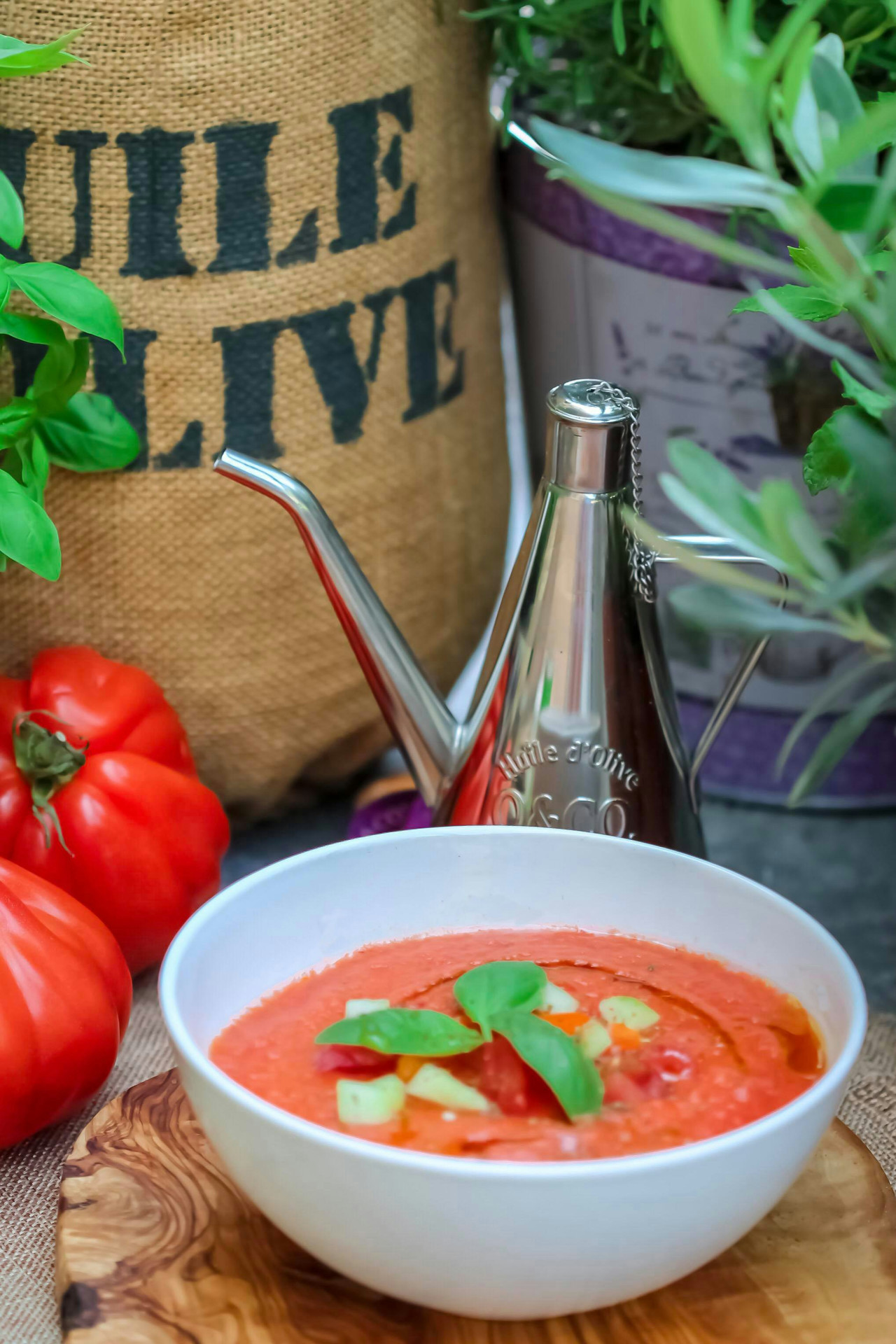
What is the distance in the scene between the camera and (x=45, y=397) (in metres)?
0.88

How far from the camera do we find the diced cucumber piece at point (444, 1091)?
60cm

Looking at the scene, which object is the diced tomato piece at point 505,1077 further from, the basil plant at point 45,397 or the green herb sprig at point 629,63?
the green herb sprig at point 629,63

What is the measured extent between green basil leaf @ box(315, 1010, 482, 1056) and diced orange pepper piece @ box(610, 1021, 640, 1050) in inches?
2.7

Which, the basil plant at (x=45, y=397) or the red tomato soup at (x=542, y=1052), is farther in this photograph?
the basil plant at (x=45, y=397)

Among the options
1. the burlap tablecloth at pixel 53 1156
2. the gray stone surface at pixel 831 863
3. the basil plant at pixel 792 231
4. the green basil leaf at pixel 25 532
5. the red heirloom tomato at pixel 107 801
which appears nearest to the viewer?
the basil plant at pixel 792 231

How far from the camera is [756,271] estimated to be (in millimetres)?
985

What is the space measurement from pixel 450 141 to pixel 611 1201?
0.77 meters

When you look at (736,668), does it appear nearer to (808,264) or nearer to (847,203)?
(808,264)

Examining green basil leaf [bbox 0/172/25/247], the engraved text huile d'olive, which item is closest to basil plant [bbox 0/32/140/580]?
green basil leaf [bbox 0/172/25/247]

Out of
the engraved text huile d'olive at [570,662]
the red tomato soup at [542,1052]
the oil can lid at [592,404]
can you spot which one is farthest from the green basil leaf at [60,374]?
the red tomato soup at [542,1052]

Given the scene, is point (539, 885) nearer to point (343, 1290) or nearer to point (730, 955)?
point (730, 955)

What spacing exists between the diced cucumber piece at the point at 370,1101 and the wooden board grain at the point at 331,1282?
0.33ft

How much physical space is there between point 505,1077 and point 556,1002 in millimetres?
70

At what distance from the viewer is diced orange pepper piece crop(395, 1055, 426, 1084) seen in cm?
61
